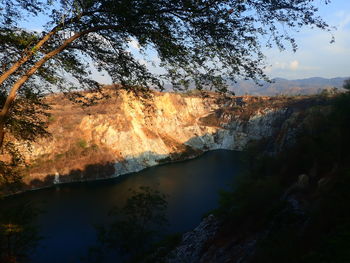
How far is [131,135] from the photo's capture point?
→ 94.5 m

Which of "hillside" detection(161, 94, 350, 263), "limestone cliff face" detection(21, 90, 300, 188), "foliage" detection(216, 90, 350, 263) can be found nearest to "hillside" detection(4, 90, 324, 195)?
"limestone cliff face" detection(21, 90, 300, 188)

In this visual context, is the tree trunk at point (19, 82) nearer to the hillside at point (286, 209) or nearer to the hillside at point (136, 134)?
the hillside at point (286, 209)

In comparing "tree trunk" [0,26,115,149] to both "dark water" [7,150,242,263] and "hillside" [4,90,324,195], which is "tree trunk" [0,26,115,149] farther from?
"hillside" [4,90,324,195]

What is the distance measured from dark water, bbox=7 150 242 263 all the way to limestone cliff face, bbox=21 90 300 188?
864 cm

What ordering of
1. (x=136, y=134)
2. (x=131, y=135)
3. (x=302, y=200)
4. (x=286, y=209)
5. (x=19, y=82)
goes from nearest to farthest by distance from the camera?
(x=19, y=82) → (x=286, y=209) → (x=302, y=200) → (x=131, y=135) → (x=136, y=134)

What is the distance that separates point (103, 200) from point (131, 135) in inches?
1699

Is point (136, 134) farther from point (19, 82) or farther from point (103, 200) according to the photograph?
point (19, 82)

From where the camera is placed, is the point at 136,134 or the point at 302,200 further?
the point at 136,134

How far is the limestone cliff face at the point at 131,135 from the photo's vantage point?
78.9 m

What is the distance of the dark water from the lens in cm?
3612

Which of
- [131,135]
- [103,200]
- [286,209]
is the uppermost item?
[131,135]

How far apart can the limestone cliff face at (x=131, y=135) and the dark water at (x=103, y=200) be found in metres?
8.64

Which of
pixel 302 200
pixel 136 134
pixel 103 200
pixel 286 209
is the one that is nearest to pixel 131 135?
pixel 136 134

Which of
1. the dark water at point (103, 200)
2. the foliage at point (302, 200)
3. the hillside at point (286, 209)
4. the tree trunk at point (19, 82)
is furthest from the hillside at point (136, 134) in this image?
the tree trunk at point (19, 82)
